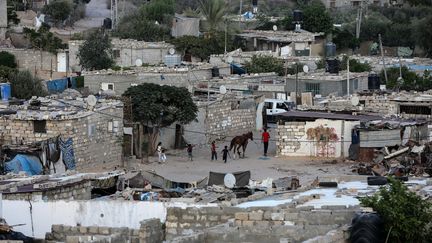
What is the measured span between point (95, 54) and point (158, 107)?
52.6 feet

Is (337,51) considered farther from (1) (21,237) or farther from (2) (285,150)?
(1) (21,237)

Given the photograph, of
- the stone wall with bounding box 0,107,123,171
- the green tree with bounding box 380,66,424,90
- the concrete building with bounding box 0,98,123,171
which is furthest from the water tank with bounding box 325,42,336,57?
the stone wall with bounding box 0,107,123,171

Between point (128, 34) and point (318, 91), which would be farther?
point (128, 34)

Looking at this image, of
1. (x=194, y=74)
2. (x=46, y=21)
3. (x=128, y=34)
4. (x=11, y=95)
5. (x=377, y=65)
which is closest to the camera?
(x=11, y=95)

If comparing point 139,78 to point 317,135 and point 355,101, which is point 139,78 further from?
point 317,135

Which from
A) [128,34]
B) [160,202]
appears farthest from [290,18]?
[160,202]

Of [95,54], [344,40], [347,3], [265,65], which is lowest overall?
[265,65]

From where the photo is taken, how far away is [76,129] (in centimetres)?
3366

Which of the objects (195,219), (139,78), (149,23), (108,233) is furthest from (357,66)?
(108,233)

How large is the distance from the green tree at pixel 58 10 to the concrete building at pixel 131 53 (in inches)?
557

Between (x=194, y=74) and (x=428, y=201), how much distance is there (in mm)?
27792

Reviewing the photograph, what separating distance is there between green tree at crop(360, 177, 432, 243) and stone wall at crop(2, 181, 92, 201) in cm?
540

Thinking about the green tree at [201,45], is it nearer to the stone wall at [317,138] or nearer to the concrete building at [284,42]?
the concrete building at [284,42]

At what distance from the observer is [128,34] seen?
201 feet
